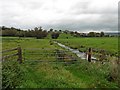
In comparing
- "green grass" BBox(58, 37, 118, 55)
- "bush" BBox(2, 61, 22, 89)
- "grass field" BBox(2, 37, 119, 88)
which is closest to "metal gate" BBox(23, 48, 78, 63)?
"grass field" BBox(2, 37, 119, 88)

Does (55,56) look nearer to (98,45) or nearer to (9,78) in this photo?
(9,78)

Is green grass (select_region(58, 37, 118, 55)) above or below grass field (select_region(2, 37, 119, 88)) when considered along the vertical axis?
below

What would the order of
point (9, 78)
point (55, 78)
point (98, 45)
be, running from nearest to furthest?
point (9, 78) < point (55, 78) < point (98, 45)

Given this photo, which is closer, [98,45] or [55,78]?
[55,78]

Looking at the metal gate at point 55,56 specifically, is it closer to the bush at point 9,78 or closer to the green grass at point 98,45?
the bush at point 9,78

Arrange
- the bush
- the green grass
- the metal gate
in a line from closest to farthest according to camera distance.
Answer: the bush, the metal gate, the green grass

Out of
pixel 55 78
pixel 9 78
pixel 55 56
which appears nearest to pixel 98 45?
pixel 55 56

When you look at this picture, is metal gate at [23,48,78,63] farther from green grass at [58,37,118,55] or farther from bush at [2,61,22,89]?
green grass at [58,37,118,55]

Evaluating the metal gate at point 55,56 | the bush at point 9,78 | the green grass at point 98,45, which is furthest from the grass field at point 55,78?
the green grass at point 98,45

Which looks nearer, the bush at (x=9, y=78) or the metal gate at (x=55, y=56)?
the bush at (x=9, y=78)

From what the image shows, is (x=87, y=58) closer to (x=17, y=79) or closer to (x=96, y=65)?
(x=96, y=65)

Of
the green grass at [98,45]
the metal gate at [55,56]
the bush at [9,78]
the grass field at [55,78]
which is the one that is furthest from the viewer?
the green grass at [98,45]

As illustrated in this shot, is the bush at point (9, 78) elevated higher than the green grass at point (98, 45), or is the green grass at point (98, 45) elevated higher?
Answer: the bush at point (9, 78)

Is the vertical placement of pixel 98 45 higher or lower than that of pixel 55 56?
lower
